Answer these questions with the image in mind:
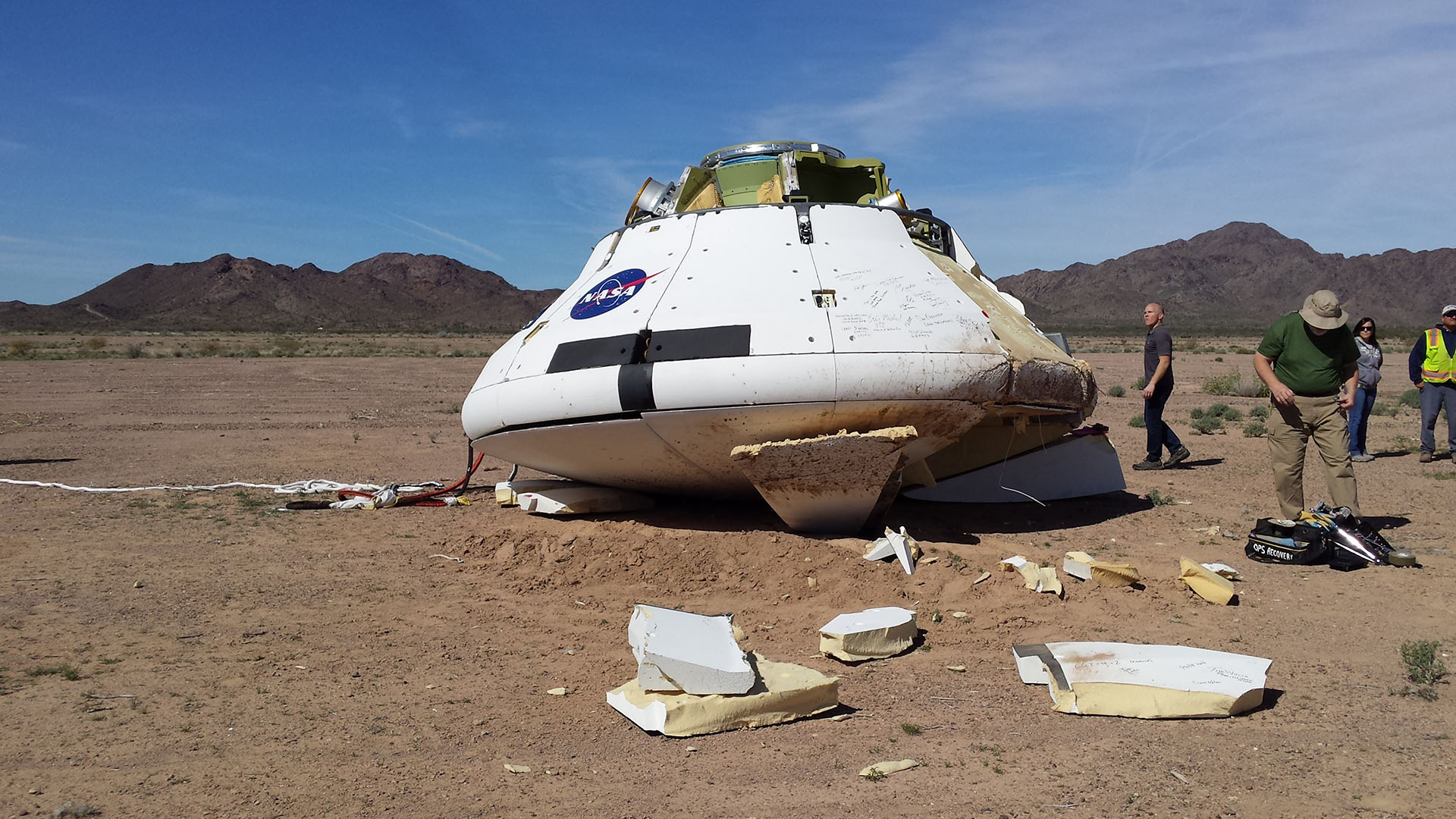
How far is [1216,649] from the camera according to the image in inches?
185

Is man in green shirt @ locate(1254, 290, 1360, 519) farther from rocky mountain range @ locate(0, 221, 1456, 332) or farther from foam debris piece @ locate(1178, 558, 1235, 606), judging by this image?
rocky mountain range @ locate(0, 221, 1456, 332)

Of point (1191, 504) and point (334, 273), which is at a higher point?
point (334, 273)

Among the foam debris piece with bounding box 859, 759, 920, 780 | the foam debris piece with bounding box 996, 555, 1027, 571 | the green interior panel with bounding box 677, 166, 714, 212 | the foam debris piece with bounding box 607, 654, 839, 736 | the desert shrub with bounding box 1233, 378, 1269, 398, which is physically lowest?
the foam debris piece with bounding box 859, 759, 920, 780

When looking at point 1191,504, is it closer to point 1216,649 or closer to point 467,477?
point 1216,649

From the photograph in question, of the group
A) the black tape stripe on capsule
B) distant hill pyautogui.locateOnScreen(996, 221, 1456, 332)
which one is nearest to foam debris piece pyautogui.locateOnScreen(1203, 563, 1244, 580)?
the black tape stripe on capsule

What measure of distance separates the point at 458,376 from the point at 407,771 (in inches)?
977

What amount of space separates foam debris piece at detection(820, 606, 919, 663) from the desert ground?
7cm

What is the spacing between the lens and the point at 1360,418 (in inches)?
430

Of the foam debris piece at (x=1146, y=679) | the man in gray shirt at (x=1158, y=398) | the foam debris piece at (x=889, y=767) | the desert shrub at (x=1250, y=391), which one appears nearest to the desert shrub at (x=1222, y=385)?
the desert shrub at (x=1250, y=391)

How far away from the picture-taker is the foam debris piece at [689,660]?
12.6 feet

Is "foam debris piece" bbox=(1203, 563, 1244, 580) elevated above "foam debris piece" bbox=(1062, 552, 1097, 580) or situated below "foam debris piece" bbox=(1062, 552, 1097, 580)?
below

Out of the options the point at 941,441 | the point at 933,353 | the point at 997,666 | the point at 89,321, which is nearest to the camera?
the point at 997,666

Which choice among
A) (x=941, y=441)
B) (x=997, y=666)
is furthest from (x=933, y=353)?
(x=997, y=666)

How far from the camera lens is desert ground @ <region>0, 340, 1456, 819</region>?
327 cm
